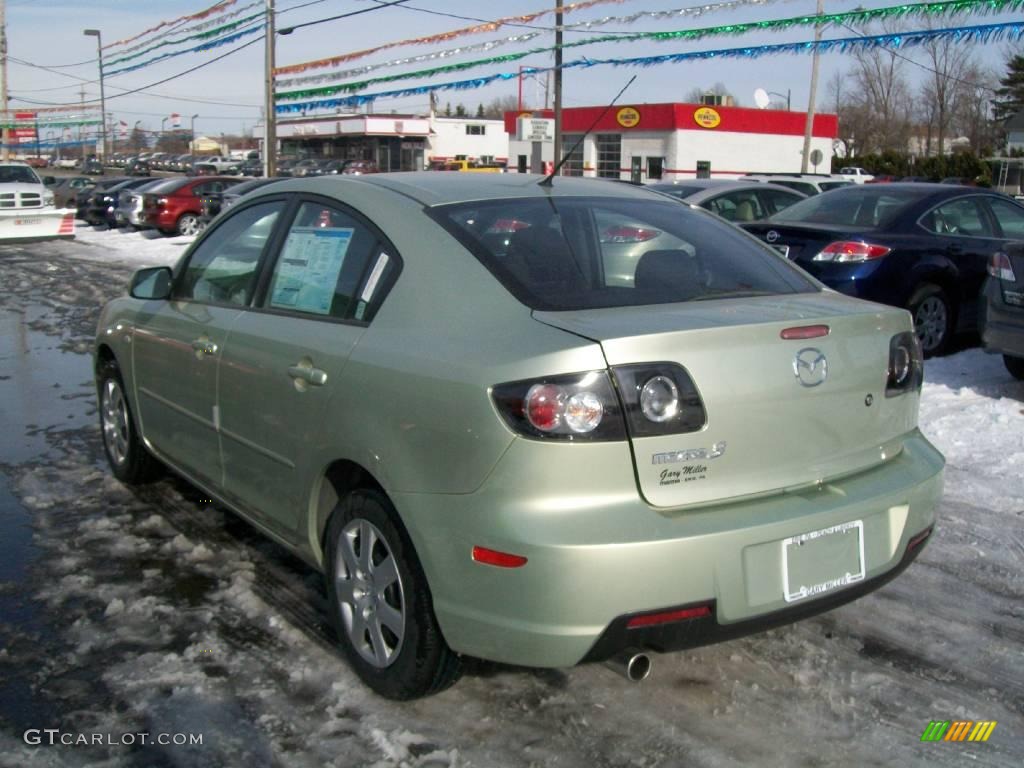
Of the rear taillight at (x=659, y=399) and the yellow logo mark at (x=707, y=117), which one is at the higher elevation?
the yellow logo mark at (x=707, y=117)

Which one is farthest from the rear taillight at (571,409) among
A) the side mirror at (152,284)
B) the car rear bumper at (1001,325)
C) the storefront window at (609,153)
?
the storefront window at (609,153)

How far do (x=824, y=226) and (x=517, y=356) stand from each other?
22.1 feet

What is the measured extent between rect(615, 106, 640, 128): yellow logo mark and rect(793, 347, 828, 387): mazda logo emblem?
4625 cm

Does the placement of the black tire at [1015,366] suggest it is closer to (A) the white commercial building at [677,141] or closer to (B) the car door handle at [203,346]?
(B) the car door handle at [203,346]

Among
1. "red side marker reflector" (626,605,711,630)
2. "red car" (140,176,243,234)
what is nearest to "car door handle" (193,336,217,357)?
"red side marker reflector" (626,605,711,630)

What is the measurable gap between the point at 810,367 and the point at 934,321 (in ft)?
20.6

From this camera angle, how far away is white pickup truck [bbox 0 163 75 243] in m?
21.5

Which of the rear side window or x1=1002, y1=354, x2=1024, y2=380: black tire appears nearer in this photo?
x1=1002, y1=354, x2=1024, y2=380: black tire

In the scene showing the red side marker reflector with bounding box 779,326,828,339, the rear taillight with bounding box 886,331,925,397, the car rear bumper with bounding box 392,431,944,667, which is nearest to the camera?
the car rear bumper with bounding box 392,431,944,667

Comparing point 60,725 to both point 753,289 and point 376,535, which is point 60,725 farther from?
point 753,289

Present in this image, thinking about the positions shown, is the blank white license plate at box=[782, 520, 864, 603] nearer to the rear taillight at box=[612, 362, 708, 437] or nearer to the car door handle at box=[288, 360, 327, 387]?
the rear taillight at box=[612, 362, 708, 437]

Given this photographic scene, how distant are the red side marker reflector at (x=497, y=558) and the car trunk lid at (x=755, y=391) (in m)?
0.38

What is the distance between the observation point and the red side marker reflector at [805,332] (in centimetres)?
308

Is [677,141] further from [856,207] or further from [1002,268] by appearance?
[1002,268]
